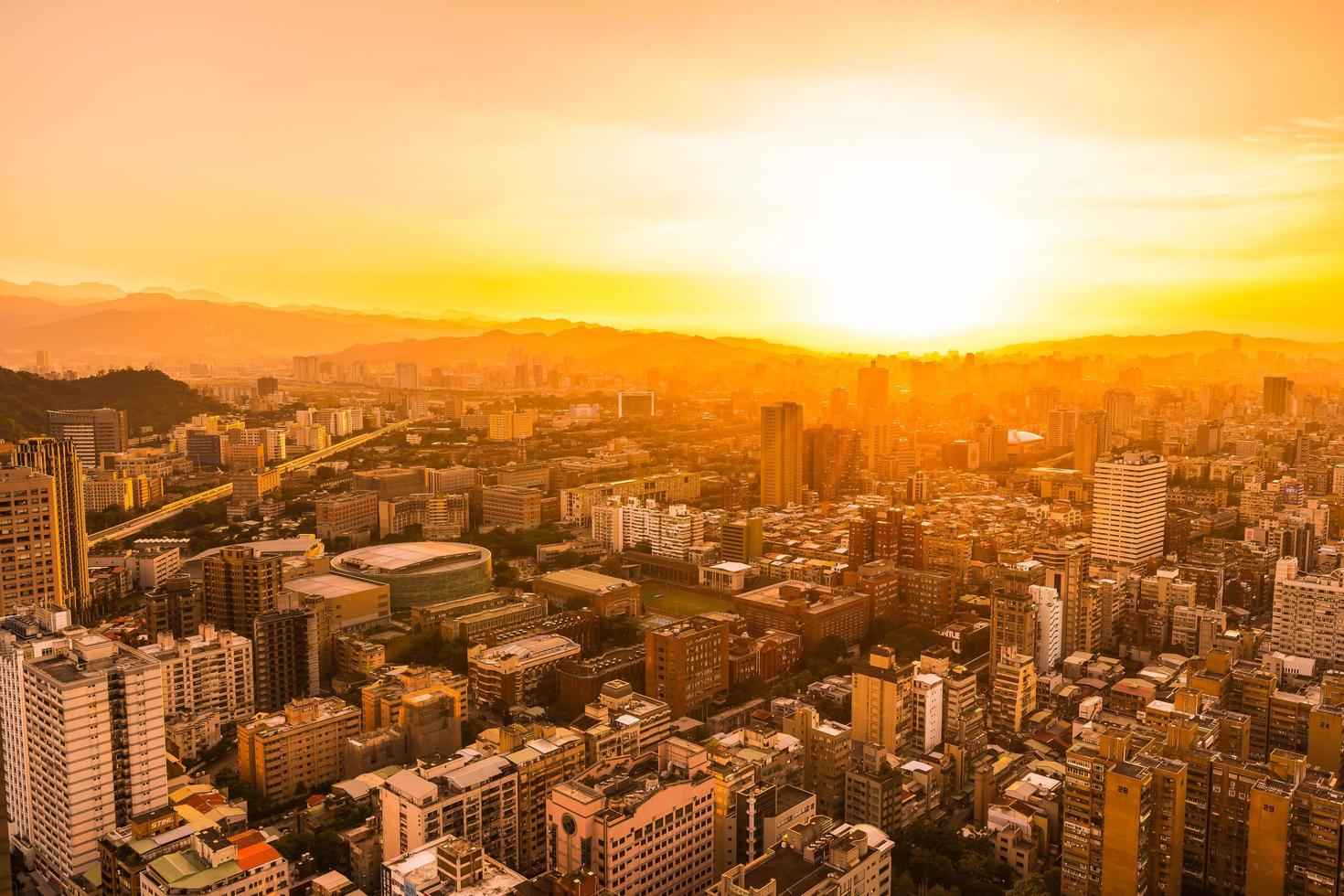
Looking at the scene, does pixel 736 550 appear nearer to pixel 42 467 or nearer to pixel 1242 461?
pixel 42 467

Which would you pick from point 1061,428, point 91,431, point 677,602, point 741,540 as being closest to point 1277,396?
point 1061,428

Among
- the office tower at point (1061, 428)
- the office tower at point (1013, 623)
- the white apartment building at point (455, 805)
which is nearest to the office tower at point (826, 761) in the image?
the white apartment building at point (455, 805)

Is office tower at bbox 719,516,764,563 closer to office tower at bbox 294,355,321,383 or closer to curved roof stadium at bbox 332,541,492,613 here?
curved roof stadium at bbox 332,541,492,613

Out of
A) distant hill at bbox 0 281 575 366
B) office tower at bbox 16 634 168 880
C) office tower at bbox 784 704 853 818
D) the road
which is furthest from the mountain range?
office tower at bbox 784 704 853 818

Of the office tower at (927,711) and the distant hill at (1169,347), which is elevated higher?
the distant hill at (1169,347)

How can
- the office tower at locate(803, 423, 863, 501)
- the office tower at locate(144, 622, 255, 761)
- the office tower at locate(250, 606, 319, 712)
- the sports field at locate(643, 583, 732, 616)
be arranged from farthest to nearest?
the office tower at locate(803, 423, 863, 501), the sports field at locate(643, 583, 732, 616), the office tower at locate(250, 606, 319, 712), the office tower at locate(144, 622, 255, 761)

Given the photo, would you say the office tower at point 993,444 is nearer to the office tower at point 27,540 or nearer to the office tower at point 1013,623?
the office tower at point 1013,623
